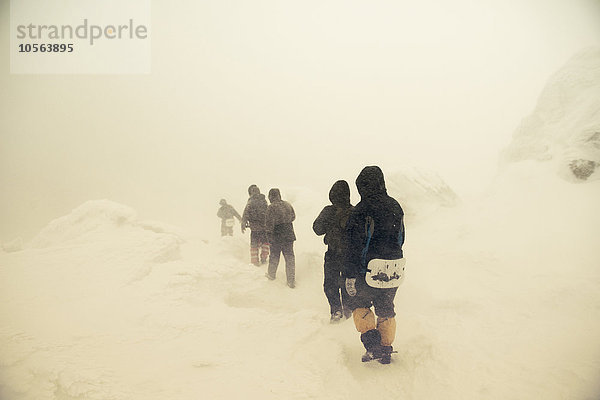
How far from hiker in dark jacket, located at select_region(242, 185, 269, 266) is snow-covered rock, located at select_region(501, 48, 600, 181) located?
669cm

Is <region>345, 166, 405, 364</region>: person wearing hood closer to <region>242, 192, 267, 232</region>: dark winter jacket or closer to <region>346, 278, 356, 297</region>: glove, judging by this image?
<region>346, 278, 356, 297</region>: glove

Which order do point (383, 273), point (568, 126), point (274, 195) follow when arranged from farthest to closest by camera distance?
point (568, 126), point (274, 195), point (383, 273)

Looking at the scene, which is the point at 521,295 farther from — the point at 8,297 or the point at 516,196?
the point at 8,297

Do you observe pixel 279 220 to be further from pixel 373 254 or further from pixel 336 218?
pixel 373 254

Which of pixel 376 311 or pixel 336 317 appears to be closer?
pixel 376 311

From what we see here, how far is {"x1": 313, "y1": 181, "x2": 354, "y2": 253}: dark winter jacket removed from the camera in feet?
11.4

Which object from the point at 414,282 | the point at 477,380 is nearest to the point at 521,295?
the point at 414,282

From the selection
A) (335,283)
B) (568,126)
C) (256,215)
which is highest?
(568,126)

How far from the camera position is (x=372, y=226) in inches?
101

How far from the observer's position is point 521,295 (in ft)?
13.4

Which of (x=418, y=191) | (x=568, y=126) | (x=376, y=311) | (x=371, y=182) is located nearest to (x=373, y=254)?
(x=376, y=311)

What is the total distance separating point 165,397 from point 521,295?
15.4 feet

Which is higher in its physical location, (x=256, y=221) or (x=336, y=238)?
(x=336, y=238)

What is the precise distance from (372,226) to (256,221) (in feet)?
11.5
